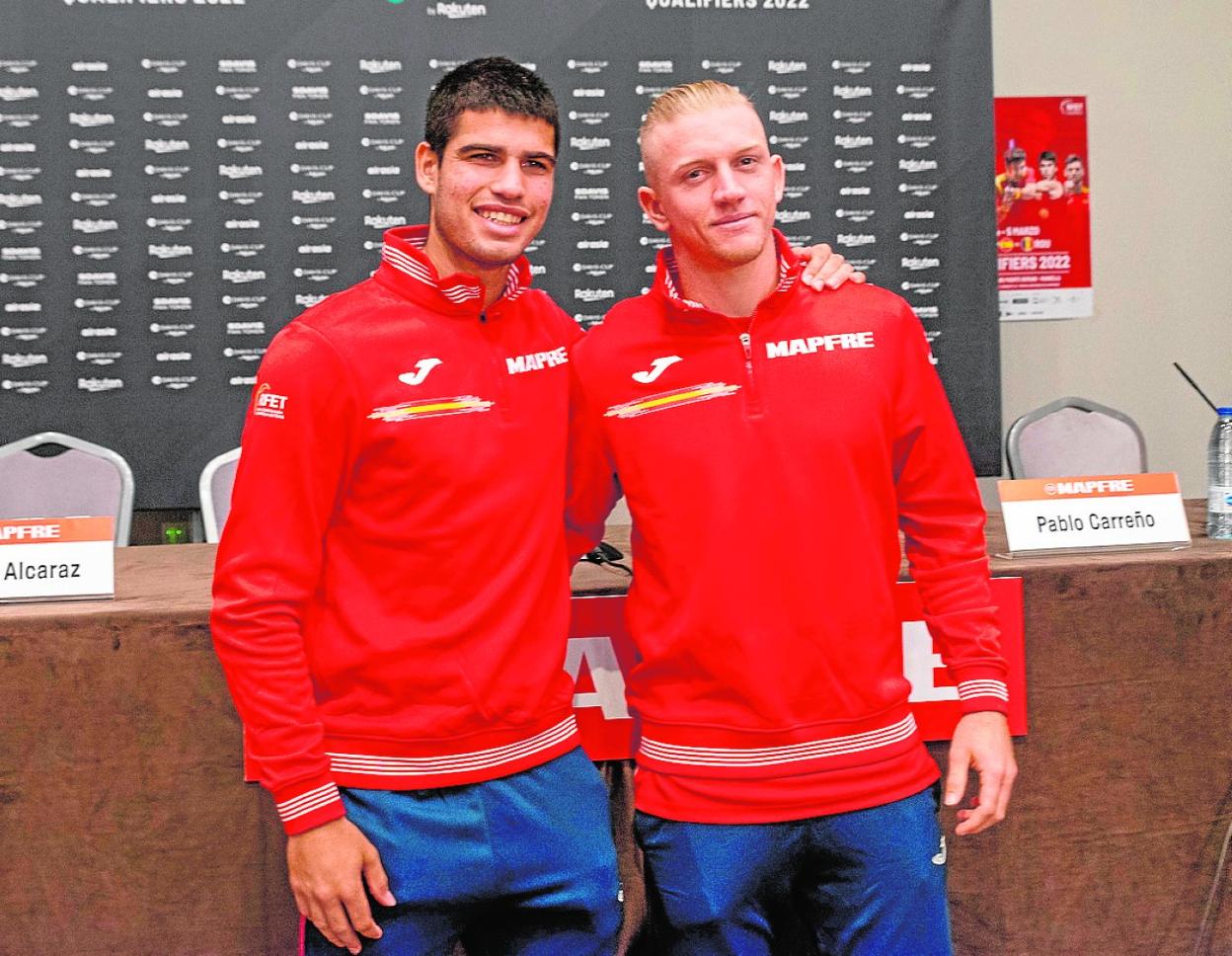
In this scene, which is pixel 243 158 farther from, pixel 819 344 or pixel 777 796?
pixel 777 796

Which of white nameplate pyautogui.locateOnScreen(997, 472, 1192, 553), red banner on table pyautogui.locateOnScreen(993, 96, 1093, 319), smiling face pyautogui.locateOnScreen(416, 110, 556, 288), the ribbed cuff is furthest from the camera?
red banner on table pyautogui.locateOnScreen(993, 96, 1093, 319)

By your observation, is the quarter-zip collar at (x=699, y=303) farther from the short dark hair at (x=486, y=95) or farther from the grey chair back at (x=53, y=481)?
the grey chair back at (x=53, y=481)

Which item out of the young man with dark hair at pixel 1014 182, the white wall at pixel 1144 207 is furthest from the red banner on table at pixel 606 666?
the young man with dark hair at pixel 1014 182

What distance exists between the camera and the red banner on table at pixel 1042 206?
4668 millimetres

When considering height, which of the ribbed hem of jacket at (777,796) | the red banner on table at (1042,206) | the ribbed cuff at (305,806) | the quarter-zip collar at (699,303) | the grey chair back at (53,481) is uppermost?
the red banner on table at (1042,206)

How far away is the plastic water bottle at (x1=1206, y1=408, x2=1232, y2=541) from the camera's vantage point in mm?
2005

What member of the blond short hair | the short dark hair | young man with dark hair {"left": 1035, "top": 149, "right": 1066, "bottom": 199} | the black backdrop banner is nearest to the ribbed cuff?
the short dark hair

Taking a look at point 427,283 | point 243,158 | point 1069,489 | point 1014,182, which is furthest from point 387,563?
point 1014,182

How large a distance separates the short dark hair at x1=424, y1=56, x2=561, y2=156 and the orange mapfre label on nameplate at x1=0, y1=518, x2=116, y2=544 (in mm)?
808

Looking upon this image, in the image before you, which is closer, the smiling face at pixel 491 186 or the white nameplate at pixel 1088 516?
the smiling face at pixel 491 186

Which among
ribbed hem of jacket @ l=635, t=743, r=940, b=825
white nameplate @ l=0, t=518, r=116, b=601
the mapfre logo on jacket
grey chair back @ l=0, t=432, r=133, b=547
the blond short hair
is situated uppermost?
the blond short hair

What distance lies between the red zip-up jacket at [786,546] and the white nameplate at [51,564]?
31.9 inches

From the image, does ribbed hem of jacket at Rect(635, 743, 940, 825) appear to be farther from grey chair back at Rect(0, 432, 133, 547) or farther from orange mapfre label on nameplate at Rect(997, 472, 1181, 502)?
grey chair back at Rect(0, 432, 133, 547)

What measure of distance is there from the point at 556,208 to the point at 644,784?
304 centimetres
